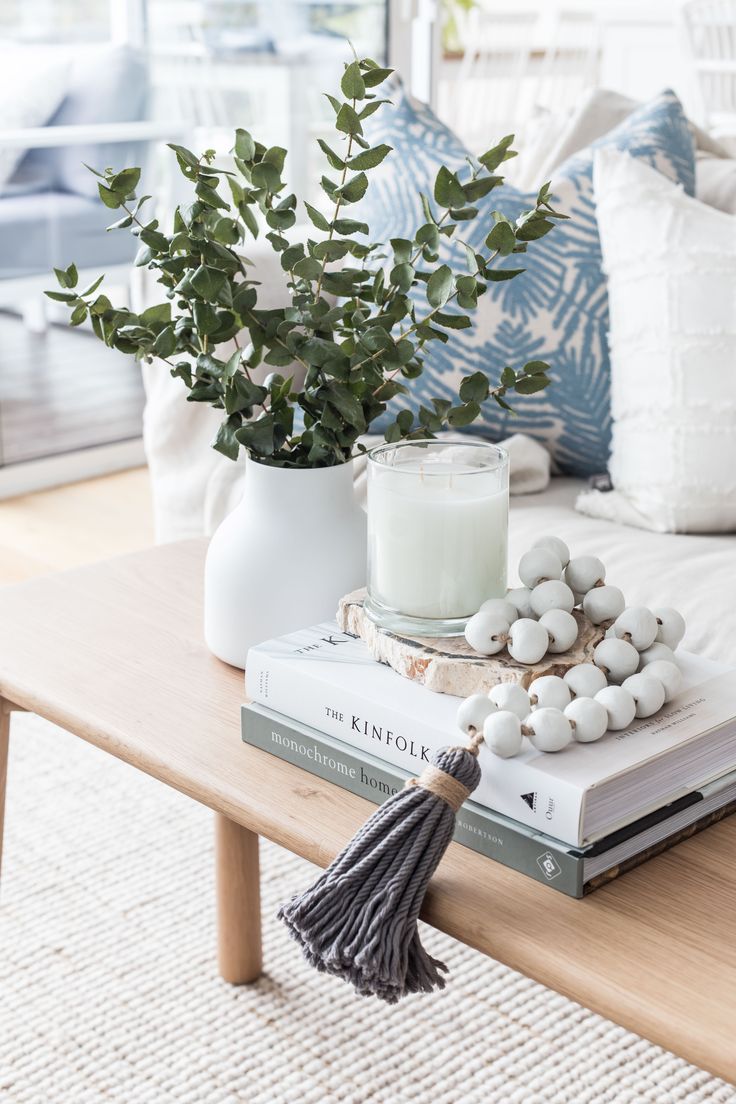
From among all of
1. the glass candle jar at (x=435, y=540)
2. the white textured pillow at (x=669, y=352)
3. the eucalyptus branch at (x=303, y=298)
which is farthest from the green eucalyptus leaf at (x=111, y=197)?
the white textured pillow at (x=669, y=352)

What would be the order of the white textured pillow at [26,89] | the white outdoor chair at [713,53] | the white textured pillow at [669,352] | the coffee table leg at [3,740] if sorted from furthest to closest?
the white outdoor chair at [713,53], the white textured pillow at [26,89], the white textured pillow at [669,352], the coffee table leg at [3,740]

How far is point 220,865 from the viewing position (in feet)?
4.27

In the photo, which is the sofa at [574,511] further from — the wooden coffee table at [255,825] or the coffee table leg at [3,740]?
the coffee table leg at [3,740]

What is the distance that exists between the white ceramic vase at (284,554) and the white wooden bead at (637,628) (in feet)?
0.82

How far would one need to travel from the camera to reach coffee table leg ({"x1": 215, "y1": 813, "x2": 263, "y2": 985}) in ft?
4.21

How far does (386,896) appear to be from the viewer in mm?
705

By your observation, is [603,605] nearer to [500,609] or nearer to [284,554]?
[500,609]

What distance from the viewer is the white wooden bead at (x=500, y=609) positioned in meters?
0.86

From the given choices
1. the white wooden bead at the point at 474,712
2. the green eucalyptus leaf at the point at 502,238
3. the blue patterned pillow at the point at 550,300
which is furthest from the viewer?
the blue patterned pillow at the point at 550,300

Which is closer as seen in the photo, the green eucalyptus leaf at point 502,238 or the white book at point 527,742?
the white book at point 527,742

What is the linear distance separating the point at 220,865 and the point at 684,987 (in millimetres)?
724

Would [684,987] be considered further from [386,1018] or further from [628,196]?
[628,196]

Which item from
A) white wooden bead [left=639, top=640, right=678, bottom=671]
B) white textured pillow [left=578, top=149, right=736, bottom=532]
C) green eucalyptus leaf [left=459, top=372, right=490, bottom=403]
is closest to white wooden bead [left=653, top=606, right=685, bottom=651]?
white wooden bead [left=639, top=640, right=678, bottom=671]

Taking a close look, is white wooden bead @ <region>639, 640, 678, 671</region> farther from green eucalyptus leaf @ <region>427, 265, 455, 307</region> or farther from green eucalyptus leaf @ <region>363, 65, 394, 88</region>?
green eucalyptus leaf @ <region>363, 65, 394, 88</region>
